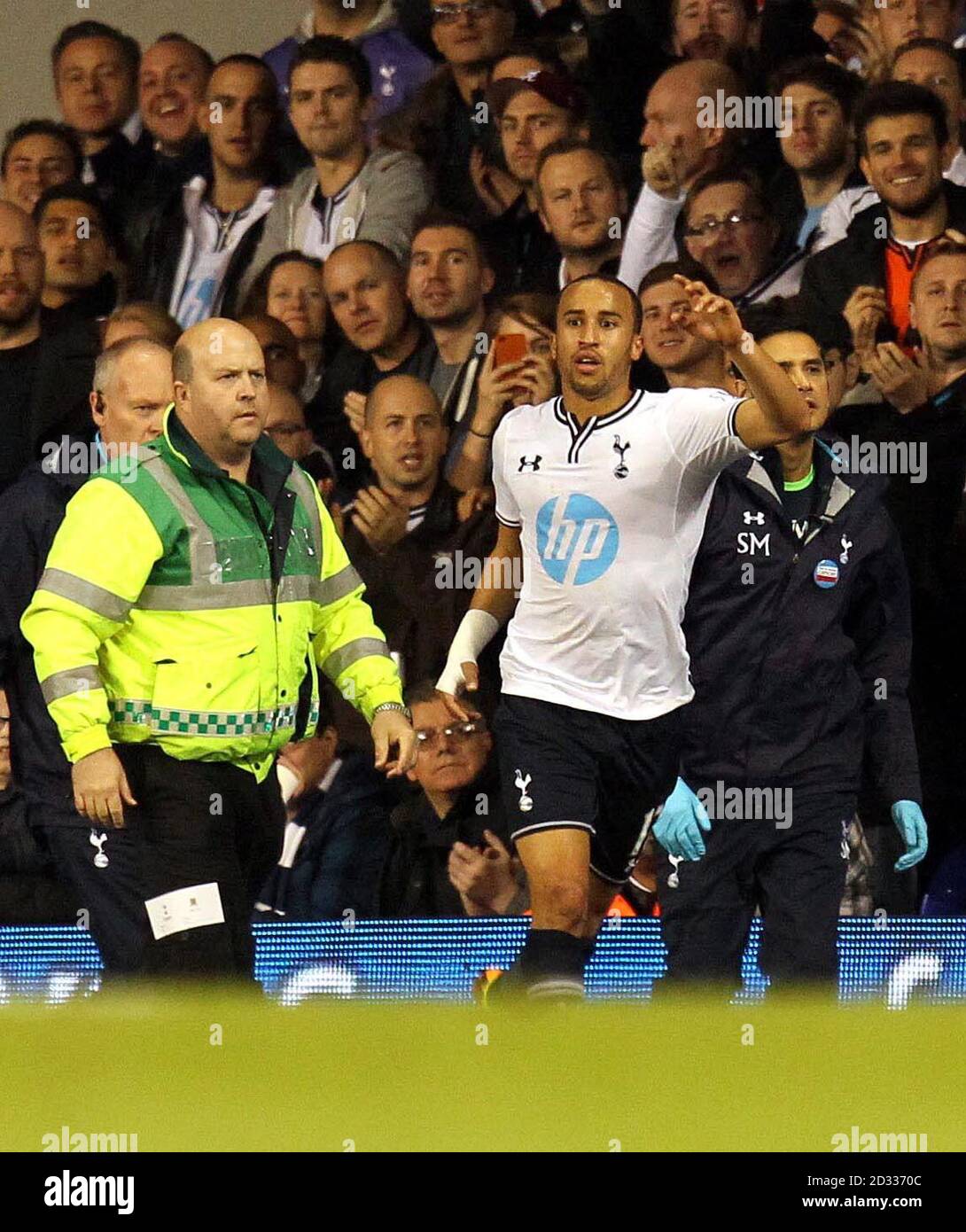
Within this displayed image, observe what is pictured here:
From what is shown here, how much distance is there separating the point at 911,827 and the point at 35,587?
2320 mm

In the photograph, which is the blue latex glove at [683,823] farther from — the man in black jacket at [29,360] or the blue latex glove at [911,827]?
the man in black jacket at [29,360]

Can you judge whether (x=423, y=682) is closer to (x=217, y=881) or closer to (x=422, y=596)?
(x=422, y=596)

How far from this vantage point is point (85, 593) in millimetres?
5473

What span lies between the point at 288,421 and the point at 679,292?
1.14 metres

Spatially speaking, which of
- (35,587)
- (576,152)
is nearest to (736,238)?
(576,152)

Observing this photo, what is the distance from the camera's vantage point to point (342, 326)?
7043mm

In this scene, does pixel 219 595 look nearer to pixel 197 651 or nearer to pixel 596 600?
pixel 197 651

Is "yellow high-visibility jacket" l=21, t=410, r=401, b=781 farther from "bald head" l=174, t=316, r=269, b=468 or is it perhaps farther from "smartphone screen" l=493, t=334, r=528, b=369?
"smartphone screen" l=493, t=334, r=528, b=369

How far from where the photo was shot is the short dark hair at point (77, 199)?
23.5ft

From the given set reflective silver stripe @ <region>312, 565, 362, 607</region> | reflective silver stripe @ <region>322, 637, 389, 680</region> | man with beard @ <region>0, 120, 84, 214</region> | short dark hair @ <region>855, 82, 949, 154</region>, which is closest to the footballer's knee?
reflective silver stripe @ <region>322, 637, 389, 680</region>

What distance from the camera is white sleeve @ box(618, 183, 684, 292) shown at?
686 centimetres

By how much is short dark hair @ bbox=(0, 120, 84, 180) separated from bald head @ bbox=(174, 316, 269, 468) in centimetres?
173

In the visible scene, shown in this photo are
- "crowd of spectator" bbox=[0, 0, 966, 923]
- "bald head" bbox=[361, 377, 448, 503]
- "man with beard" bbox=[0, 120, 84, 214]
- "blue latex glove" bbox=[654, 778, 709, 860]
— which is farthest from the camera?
"man with beard" bbox=[0, 120, 84, 214]

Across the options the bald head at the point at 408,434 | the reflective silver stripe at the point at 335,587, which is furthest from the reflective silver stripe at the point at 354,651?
the bald head at the point at 408,434
